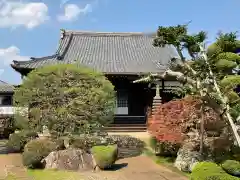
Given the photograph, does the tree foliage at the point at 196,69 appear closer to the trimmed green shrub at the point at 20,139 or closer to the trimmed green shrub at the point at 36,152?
the trimmed green shrub at the point at 36,152

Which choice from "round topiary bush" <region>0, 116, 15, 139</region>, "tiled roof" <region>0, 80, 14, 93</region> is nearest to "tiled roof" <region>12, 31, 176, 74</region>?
"round topiary bush" <region>0, 116, 15, 139</region>

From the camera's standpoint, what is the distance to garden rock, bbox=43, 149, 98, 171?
15.7 metres

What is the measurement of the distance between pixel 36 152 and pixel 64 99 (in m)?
2.91

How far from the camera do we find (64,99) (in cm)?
1772

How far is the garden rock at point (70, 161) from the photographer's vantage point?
1568 cm

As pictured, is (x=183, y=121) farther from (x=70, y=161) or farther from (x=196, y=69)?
(x=196, y=69)

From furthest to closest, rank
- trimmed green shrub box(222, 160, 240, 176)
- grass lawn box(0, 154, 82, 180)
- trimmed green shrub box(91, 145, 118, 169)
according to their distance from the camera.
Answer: trimmed green shrub box(91, 145, 118, 169)
grass lawn box(0, 154, 82, 180)
trimmed green shrub box(222, 160, 240, 176)

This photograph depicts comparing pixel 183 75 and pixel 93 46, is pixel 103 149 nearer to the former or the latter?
pixel 183 75

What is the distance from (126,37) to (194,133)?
19.4m

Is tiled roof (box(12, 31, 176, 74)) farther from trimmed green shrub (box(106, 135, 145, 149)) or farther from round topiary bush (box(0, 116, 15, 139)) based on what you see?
trimmed green shrub (box(106, 135, 145, 149))

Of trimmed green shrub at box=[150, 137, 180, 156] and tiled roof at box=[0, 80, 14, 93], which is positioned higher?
tiled roof at box=[0, 80, 14, 93]

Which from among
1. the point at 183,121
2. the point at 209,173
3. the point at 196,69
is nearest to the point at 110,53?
the point at 183,121

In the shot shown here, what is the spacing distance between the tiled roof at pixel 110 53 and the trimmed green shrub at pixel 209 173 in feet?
50.7

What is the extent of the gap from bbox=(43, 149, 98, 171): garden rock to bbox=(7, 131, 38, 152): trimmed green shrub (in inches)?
109
